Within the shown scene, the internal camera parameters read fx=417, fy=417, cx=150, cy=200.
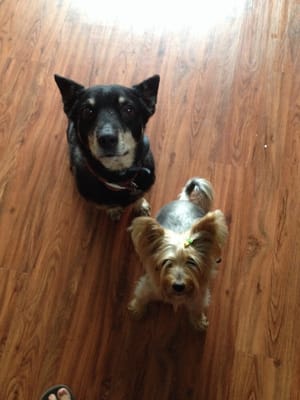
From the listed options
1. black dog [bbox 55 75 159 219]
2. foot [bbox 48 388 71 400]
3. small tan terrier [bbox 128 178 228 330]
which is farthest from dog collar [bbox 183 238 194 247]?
foot [bbox 48 388 71 400]

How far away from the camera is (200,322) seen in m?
1.88

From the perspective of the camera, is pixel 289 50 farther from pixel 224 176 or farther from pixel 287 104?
pixel 224 176

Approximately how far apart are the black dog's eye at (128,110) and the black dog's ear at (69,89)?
207 millimetres

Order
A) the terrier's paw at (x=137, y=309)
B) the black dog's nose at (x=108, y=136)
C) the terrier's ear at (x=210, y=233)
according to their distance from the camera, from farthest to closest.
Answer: the terrier's paw at (x=137, y=309), the black dog's nose at (x=108, y=136), the terrier's ear at (x=210, y=233)

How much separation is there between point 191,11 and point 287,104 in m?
0.88

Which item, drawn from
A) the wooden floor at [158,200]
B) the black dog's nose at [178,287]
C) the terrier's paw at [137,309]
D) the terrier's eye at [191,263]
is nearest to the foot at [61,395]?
the wooden floor at [158,200]

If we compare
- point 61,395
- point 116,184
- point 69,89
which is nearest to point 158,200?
point 116,184

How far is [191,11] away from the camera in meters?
2.66

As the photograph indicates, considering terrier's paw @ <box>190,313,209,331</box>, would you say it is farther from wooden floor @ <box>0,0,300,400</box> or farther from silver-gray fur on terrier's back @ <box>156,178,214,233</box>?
silver-gray fur on terrier's back @ <box>156,178,214,233</box>

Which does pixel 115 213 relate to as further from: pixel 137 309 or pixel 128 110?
pixel 128 110

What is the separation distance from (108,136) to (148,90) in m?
0.31

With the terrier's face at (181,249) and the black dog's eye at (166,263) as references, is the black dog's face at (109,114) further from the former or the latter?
the black dog's eye at (166,263)

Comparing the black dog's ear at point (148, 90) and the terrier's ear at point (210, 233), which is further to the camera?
the black dog's ear at point (148, 90)

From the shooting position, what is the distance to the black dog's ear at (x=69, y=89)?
1.74 metres
